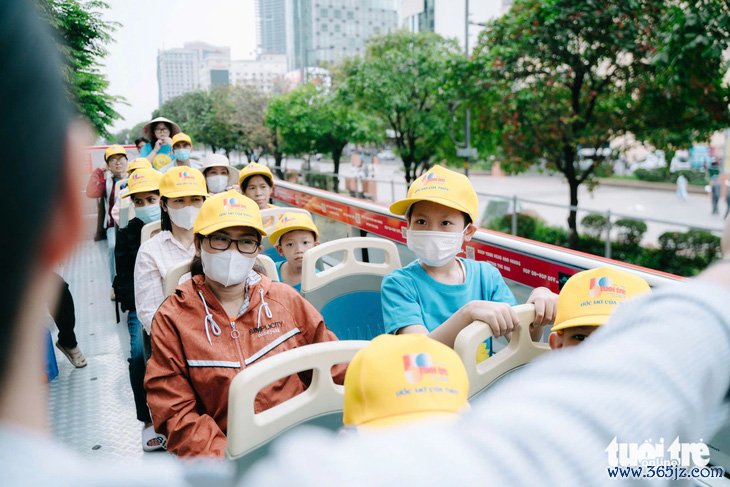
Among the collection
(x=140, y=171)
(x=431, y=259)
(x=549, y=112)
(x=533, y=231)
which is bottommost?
(x=533, y=231)

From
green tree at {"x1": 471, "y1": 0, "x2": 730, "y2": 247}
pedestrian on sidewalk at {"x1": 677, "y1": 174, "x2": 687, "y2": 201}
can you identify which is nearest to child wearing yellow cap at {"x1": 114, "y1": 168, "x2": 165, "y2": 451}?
green tree at {"x1": 471, "y1": 0, "x2": 730, "y2": 247}

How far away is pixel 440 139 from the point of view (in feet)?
56.1

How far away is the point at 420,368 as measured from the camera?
983mm

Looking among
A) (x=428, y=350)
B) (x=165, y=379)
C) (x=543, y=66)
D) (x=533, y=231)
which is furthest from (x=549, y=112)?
(x=428, y=350)

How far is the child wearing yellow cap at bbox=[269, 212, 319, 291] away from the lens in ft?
12.0

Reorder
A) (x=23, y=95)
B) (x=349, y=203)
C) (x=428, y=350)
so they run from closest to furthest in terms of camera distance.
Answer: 1. (x=23, y=95)
2. (x=428, y=350)
3. (x=349, y=203)

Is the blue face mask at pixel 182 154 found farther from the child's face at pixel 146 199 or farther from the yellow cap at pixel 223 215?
the yellow cap at pixel 223 215

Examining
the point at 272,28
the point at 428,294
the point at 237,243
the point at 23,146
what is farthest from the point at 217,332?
the point at 272,28

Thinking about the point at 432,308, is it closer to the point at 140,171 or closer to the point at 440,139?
the point at 140,171

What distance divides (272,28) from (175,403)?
183 m

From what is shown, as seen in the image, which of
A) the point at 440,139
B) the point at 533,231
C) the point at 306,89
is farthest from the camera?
the point at 306,89

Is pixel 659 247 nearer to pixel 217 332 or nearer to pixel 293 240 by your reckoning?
pixel 293 240

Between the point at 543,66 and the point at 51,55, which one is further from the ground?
the point at 543,66

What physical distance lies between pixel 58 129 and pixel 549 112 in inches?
410
